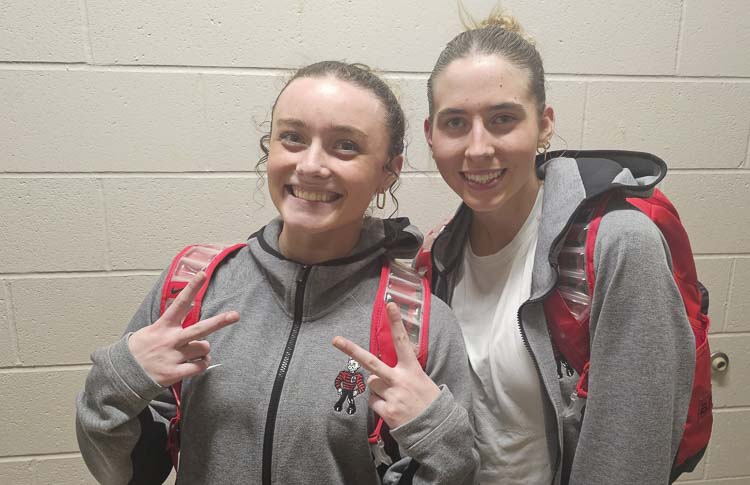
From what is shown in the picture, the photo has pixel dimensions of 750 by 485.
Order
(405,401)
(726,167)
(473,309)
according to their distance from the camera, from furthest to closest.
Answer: (726,167), (473,309), (405,401)

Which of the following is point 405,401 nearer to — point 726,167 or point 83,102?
point 83,102

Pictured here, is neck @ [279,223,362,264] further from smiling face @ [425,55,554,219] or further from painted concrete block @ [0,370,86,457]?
painted concrete block @ [0,370,86,457]

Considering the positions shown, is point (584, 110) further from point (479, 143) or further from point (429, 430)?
point (429, 430)

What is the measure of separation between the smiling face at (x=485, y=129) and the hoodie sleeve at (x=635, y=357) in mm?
218

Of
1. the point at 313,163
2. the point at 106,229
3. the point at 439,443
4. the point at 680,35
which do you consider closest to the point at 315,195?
the point at 313,163

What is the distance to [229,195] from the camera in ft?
4.88

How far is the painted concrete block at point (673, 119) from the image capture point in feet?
5.16

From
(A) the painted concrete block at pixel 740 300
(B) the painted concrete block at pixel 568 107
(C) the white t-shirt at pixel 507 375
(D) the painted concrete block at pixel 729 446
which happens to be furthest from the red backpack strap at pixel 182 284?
(D) the painted concrete block at pixel 729 446

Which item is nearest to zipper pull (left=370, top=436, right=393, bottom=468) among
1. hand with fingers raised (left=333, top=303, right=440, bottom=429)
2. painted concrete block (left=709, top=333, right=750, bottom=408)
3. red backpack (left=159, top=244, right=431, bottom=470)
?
red backpack (left=159, top=244, right=431, bottom=470)

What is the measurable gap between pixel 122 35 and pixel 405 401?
48.5 inches

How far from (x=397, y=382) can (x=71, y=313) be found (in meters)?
1.15

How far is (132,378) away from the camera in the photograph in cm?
81

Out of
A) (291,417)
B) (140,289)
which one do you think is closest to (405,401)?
(291,417)

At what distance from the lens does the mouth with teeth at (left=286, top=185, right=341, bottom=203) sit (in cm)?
94
